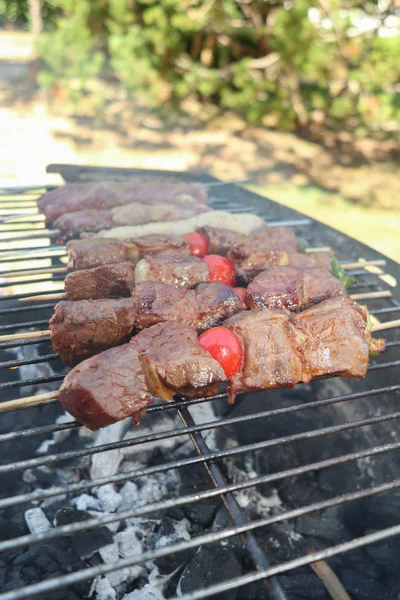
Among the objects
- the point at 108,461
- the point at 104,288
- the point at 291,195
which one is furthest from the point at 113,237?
the point at 291,195

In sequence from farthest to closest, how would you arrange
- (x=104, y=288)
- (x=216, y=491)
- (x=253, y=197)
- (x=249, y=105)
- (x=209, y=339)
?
1. (x=249, y=105)
2. (x=253, y=197)
3. (x=104, y=288)
4. (x=209, y=339)
5. (x=216, y=491)

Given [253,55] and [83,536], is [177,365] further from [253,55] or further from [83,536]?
[253,55]

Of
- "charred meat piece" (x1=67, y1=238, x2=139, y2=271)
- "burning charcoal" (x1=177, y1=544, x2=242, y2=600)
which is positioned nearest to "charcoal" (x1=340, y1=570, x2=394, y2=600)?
"burning charcoal" (x1=177, y1=544, x2=242, y2=600)

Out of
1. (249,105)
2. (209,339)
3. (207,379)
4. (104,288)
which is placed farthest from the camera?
(249,105)

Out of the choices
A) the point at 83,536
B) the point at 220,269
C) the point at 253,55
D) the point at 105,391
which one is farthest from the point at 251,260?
the point at 253,55

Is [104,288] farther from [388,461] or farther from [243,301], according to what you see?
[388,461]

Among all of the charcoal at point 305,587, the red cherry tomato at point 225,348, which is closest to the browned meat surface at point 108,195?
the red cherry tomato at point 225,348
